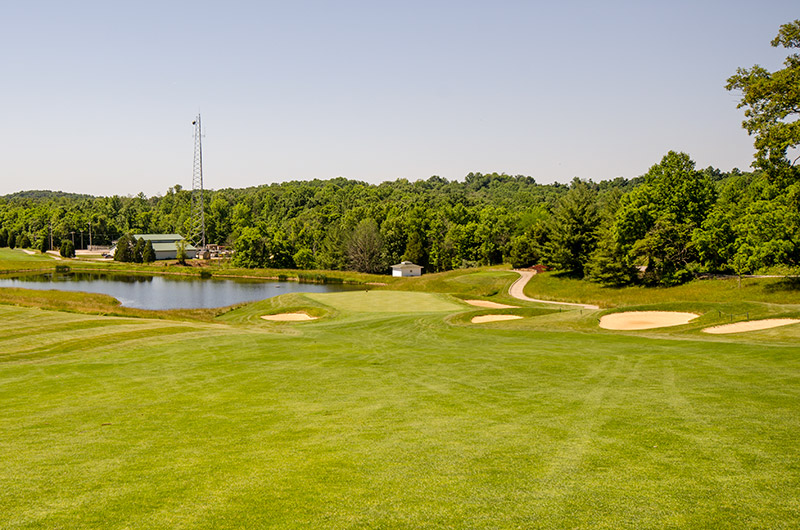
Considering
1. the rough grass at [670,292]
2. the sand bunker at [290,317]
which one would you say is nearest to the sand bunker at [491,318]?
the sand bunker at [290,317]

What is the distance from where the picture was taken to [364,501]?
8445 millimetres

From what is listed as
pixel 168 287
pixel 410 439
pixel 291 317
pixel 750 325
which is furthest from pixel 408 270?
pixel 410 439

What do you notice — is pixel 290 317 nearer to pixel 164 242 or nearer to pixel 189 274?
pixel 189 274

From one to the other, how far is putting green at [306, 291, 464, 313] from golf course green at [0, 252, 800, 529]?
974 inches

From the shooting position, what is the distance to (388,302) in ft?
178

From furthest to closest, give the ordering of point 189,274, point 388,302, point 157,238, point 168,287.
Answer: point 157,238
point 189,274
point 168,287
point 388,302

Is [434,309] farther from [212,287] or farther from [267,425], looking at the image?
[212,287]

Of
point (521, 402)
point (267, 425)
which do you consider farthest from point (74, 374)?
point (521, 402)

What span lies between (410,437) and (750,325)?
25.1 metres

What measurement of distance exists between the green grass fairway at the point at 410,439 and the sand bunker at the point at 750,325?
399 cm

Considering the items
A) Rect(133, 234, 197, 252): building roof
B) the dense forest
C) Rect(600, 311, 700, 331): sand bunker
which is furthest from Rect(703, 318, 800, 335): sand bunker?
Rect(133, 234, 197, 252): building roof

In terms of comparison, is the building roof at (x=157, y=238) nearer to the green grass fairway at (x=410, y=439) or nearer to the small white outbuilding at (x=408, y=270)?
the small white outbuilding at (x=408, y=270)

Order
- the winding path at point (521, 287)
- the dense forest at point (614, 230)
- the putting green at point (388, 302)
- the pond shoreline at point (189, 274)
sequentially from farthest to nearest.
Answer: the pond shoreline at point (189, 274), the winding path at point (521, 287), the putting green at point (388, 302), the dense forest at point (614, 230)

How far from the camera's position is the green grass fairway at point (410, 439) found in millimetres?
8148
